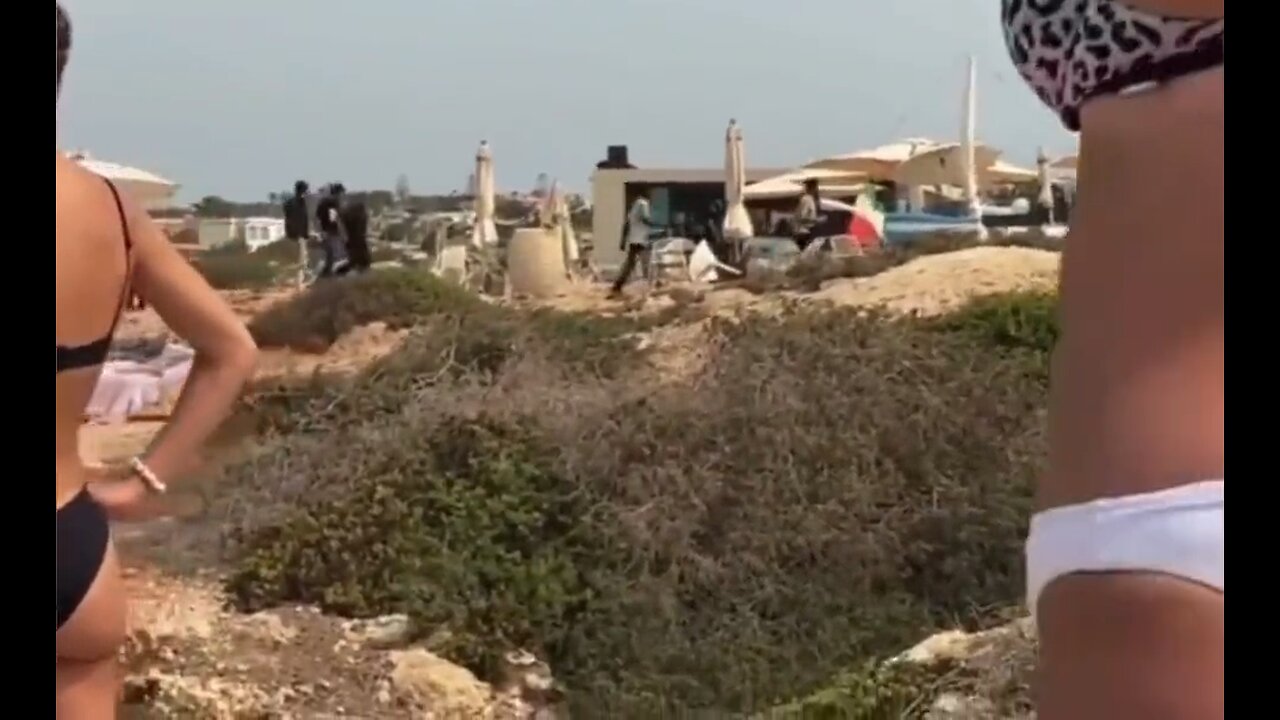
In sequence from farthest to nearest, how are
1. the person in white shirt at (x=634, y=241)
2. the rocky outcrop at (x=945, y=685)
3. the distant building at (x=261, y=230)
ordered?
the distant building at (x=261, y=230) < the person in white shirt at (x=634, y=241) < the rocky outcrop at (x=945, y=685)

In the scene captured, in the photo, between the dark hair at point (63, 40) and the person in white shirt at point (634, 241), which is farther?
the person in white shirt at point (634, 241)

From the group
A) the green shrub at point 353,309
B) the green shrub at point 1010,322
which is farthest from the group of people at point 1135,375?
the green shrub at point 353,309

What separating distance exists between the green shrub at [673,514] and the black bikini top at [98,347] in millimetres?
3876

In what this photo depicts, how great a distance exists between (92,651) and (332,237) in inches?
493

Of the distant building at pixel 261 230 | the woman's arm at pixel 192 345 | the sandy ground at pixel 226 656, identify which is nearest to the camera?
the woman's arm at pixel 192 345

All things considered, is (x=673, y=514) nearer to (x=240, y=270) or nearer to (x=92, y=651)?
(x=92, y=651)

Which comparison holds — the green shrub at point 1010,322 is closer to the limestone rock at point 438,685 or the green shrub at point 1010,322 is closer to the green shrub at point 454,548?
the green shrub at point 454,548

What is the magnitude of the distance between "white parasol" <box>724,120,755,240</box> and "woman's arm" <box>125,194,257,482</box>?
14042mm

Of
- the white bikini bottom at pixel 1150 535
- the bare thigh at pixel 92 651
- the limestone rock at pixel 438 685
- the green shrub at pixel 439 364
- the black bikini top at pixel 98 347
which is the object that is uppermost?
the black bikini top at pixel 98 347

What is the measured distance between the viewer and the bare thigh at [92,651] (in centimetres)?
171

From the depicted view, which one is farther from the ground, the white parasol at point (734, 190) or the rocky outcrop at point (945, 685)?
the white parasol at point (734, 190)

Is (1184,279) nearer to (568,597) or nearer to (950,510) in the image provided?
(568,597)

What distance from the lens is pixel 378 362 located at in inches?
356
